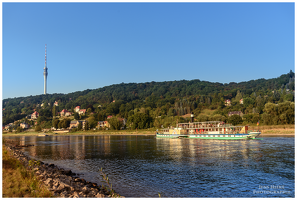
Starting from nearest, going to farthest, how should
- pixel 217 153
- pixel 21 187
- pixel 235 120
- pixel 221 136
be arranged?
pixel 21 187 < pixel 217 153 < pixel 221 136 < pixel 235 120

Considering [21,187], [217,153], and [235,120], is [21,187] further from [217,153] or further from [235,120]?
[235,120]

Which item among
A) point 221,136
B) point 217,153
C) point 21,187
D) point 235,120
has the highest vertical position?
point 235,120

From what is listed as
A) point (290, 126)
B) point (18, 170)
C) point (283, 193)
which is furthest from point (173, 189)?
point (290, 126)

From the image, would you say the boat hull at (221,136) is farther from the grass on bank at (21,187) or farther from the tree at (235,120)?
the grass on bank at (21,187)

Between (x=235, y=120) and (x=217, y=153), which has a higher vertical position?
(x=235, y=120)

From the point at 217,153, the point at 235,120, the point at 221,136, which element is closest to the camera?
the point at 217,153

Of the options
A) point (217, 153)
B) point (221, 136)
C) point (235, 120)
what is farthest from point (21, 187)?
point (235, 120)

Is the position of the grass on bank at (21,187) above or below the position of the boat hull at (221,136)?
above

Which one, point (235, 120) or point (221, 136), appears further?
point (235, 120)

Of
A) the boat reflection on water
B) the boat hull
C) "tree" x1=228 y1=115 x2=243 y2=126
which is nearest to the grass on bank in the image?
the boat reflection on water

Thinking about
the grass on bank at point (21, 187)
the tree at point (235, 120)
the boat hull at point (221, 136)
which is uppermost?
the tree at point (235, 120)

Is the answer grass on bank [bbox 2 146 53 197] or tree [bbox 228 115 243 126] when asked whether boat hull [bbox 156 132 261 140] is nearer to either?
tree [bbox 228 115 243 126]

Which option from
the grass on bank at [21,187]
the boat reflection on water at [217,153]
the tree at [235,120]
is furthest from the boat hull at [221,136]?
the grass on bank at [21,187]

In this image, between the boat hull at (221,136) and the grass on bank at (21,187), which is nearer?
the grass on bank at (21,187)
